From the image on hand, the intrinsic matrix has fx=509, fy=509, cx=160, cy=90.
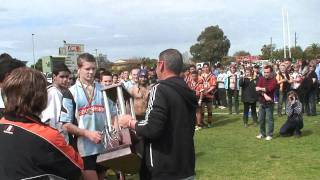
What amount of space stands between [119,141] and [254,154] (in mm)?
7339

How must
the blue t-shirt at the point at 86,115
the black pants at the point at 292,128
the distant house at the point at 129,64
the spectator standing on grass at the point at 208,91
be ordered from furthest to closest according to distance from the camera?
the distant house at the point at 129,64, the spectator standing on grass at the point at 208,91, the black pants at the point at 292,128, the blue t-shirt at the point at 86,115

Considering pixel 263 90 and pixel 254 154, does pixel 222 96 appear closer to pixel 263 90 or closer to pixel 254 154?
pixel 263 90

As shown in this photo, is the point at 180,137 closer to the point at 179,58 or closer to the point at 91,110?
the point at 179,58

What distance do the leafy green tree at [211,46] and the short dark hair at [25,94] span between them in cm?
9270

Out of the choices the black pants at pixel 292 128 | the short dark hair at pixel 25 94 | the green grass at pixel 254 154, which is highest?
the short dark hair at pixel 25 94

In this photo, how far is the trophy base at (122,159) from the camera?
4.09 meters

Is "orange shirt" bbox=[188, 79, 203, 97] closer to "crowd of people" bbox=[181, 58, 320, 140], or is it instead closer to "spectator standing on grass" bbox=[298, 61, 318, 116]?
"crowd of people" bbox=[181, 58, 320, 140]

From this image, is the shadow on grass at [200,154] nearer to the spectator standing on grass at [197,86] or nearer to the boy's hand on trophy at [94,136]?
the spectator standing on grass at [197,86]

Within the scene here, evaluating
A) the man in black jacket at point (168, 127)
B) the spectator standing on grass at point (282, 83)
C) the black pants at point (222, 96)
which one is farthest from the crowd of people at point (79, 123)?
the black pants at point (222, 96)

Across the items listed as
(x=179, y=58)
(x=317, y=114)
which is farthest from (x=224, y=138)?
(x=179, y=58)

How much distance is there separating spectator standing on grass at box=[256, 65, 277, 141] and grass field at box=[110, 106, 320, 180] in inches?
12.7

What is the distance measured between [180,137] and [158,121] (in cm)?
26

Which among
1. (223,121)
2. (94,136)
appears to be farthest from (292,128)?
(94,136)

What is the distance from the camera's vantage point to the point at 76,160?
10.0 ft
